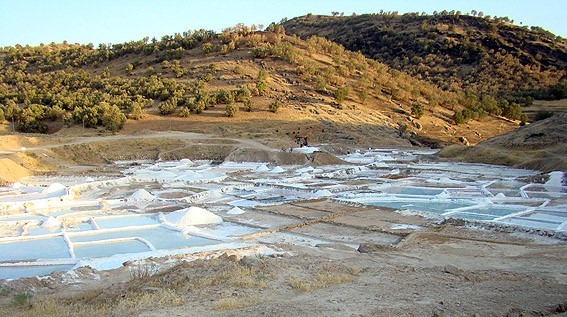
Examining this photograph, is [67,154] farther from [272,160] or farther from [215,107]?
[215,107]

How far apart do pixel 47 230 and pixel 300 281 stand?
785cm

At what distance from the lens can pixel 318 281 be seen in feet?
21.6

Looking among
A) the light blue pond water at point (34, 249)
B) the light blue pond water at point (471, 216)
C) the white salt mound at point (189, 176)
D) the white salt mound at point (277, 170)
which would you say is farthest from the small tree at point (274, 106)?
the light blue pond water at point (34, 249)

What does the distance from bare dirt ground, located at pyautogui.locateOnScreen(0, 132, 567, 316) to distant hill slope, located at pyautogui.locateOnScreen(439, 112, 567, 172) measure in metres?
15.0

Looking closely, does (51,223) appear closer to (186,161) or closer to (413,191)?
(413,191)

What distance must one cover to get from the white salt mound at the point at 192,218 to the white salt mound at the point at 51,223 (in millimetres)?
2524

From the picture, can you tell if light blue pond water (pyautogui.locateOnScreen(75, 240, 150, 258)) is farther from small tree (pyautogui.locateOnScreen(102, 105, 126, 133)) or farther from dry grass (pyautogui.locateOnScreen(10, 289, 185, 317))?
small tree (pyautogui.locateOnScreen(102, 105, 126, 133))

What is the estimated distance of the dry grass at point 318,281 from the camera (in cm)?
630

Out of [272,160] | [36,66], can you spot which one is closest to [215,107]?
[272,160]

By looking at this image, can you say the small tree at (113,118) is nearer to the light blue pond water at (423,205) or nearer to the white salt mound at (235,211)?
the white salt mound at (235,211)

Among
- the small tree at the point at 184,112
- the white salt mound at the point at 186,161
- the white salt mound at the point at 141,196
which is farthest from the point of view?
the small tree at the point at 184,112

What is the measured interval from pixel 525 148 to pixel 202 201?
1907 centimetres

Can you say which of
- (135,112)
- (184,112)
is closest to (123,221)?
(135,112)

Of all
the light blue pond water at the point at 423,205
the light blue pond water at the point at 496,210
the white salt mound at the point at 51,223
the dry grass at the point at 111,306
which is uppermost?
the dry grass at the point at 111,306
